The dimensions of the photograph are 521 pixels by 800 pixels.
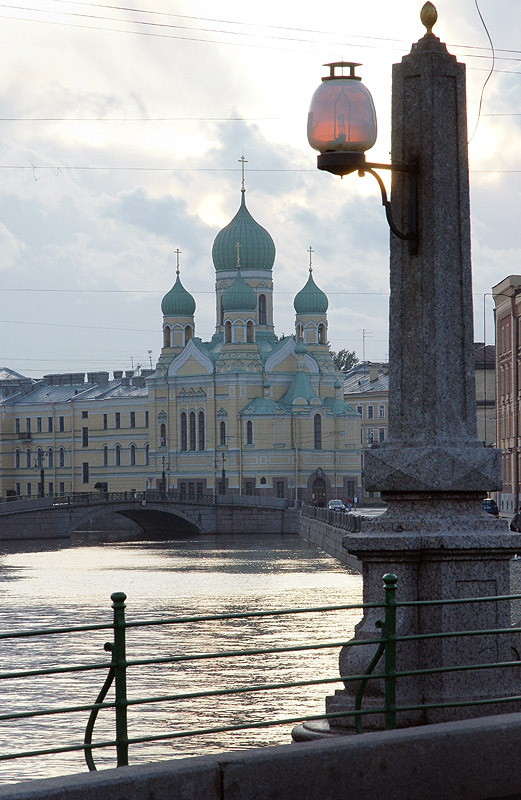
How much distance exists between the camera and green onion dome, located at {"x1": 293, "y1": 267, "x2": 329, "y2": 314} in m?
119

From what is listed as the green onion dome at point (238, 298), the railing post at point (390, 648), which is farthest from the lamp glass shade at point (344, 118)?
the green onion dome at point (238, 298)

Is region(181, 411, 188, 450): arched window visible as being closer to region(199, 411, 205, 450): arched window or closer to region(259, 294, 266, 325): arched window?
region(199, 411, 205, 450): arched window

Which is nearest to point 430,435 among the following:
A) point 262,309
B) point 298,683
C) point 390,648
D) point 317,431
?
point 390,648

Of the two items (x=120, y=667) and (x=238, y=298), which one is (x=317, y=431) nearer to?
(x=238, y=298)

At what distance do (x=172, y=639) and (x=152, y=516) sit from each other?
237 feet

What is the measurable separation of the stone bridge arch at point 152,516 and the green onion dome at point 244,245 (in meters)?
23.4

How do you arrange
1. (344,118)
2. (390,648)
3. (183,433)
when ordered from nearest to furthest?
(390,648) < (344,118) < (183,433)

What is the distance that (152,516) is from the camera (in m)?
99.8

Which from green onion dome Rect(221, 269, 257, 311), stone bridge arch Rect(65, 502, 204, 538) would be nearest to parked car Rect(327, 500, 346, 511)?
stone bridge arch Rect(65, 502, 204, 538)

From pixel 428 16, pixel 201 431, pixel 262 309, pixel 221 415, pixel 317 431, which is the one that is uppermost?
pixel 262 309

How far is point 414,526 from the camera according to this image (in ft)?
27.8

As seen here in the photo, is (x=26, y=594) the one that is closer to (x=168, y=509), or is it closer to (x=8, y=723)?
(x=8, y=723)

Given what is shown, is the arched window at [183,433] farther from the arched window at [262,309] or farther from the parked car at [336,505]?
the parked car at [336,505]

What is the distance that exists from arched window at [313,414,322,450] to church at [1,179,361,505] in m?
0.14
